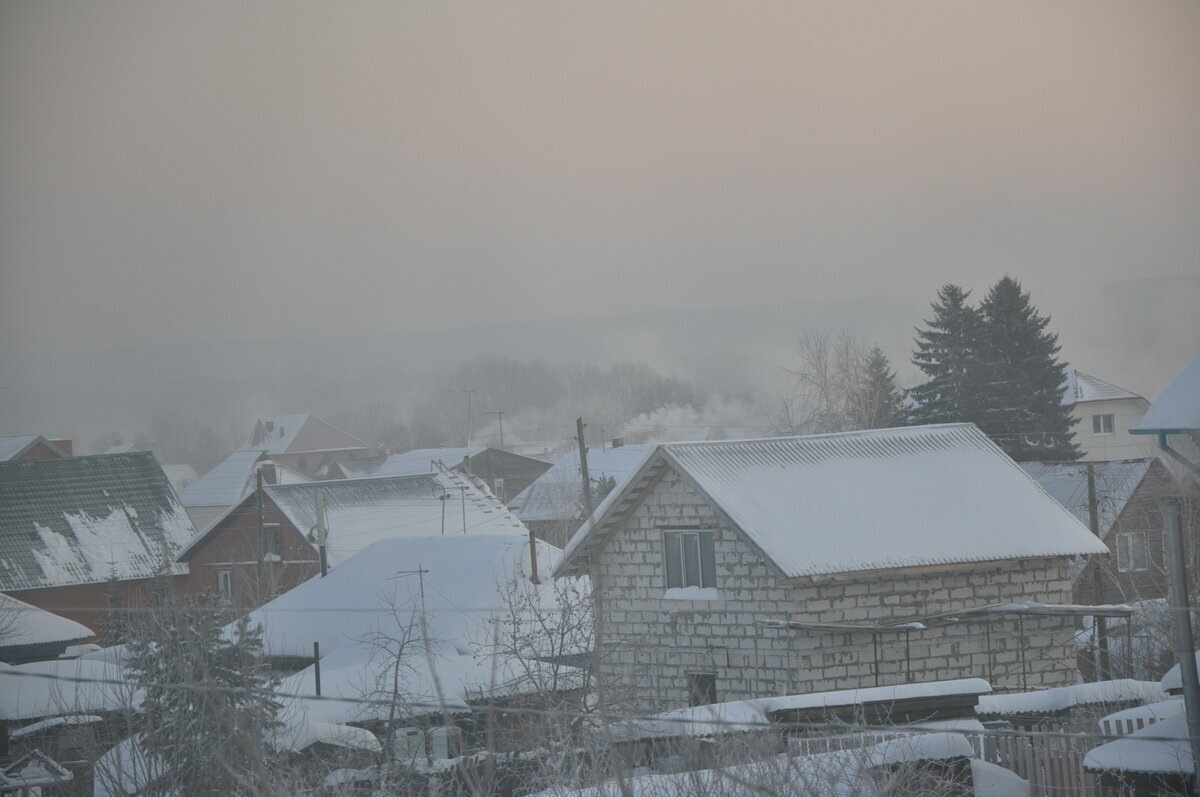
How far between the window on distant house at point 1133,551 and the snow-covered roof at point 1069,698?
45.7 ft

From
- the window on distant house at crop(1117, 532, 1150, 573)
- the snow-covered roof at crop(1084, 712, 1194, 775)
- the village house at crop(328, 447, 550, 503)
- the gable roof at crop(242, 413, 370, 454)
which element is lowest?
the snow-covered roof at crop(1084, 712, 1194, 775)

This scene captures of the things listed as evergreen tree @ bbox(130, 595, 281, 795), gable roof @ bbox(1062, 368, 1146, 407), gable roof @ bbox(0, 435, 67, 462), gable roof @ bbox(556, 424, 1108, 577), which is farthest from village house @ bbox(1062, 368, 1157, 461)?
gable roof @ bbox(0, 435, 67, 462)

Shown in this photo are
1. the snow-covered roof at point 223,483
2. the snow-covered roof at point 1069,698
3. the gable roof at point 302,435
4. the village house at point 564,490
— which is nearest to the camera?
the snow-covered roof at point 1069,698

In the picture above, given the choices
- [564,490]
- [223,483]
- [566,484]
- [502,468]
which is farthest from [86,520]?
[502,468]

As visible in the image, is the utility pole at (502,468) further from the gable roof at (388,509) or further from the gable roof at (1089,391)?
the gable roof at (1089,391)

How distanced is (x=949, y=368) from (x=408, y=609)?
26.3 metres

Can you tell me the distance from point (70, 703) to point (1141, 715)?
1510cm

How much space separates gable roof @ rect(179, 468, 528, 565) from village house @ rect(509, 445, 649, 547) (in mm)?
4323

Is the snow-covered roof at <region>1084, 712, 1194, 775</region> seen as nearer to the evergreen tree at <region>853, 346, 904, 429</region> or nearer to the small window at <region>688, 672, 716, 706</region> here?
the small window at <region>688, 672, 716, 706</region>

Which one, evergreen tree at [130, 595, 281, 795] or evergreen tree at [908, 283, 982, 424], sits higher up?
evergreen tree at [908, 283, 982, 424]

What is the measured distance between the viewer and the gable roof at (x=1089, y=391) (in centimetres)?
4234

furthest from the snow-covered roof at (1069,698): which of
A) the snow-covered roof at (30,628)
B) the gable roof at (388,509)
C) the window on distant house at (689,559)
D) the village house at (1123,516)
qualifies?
the gable roof at (388,509)

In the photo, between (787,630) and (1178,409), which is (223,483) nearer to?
(787,630)

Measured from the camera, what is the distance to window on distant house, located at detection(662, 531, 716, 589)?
699 inches
